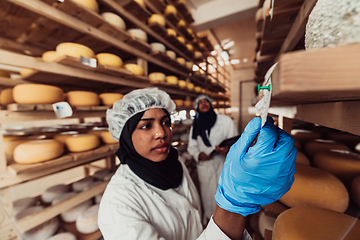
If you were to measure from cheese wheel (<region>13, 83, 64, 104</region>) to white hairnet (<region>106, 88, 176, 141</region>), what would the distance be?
1.49 ft

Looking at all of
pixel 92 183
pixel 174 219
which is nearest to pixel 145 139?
pixel 174 219

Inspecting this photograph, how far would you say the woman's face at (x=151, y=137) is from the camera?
35.1 inches

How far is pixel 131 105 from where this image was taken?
97 cm

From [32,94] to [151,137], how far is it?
90cm

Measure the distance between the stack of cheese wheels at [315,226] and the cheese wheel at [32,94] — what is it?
1.52 m

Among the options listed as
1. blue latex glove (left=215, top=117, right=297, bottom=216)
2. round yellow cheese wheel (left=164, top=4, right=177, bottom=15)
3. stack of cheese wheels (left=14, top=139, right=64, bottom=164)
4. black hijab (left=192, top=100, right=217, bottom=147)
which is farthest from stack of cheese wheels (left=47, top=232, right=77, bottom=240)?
round yellow cheese wheel (left=164, top=4, right=177, bottom=15)

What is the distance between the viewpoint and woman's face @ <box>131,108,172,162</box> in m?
0.89

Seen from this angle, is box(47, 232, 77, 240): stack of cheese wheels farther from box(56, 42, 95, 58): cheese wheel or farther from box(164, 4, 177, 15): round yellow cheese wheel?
box(164, 4, 177, 15): round yellow cheese wheel

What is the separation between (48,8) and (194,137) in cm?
208

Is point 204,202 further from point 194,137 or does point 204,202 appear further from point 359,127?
point 359,127

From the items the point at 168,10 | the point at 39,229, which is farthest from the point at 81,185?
the point at 168,10

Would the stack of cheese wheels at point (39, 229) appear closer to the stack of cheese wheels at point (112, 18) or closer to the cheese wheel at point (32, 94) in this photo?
the cheese wheel at point (32, 94)

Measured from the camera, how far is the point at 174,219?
0.80 meters

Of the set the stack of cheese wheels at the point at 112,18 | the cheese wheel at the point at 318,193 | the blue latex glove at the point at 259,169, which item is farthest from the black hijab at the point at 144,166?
the stack of cheese wheels at the point at 112,18
